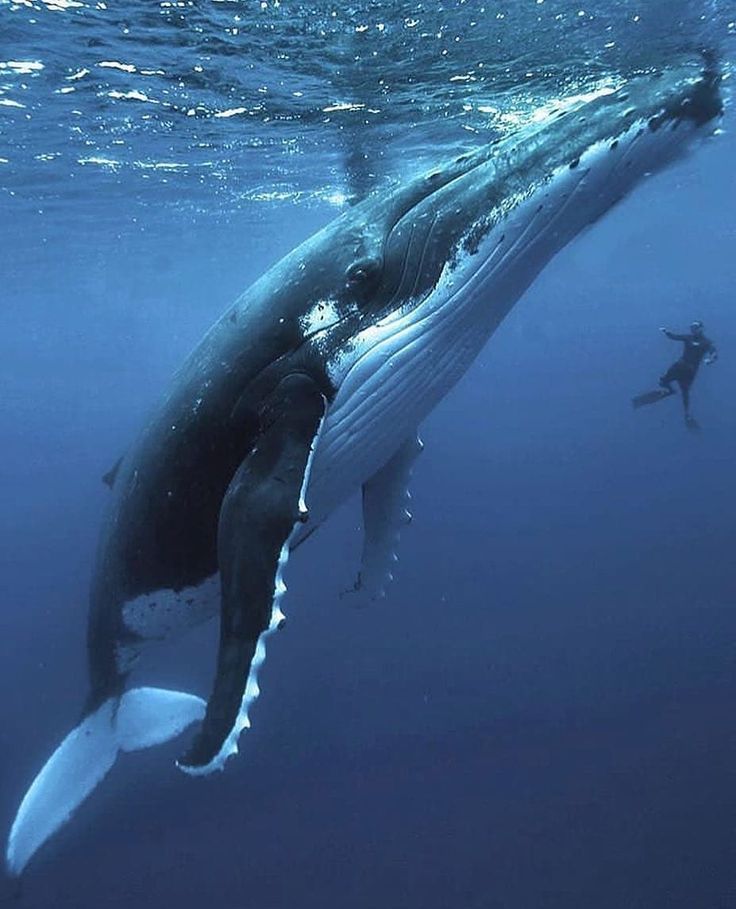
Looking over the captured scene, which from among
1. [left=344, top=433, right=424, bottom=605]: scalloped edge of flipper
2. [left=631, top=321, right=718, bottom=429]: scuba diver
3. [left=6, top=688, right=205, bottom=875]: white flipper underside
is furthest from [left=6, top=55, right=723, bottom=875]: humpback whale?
[left=631, top=321, right=718, bottom=429]: scuba diver

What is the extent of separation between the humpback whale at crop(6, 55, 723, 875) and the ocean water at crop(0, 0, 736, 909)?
1.32 m

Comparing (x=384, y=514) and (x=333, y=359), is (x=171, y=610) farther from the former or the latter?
(x=333, y=359)

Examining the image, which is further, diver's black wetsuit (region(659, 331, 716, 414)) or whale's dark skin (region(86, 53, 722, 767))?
diver's black wetsuit (region(659, 331, 716, 414))

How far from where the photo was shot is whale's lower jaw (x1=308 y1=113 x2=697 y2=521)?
3809mm

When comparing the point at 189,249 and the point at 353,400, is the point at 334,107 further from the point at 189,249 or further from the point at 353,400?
the point at 189,249

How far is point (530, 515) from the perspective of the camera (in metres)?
17.8

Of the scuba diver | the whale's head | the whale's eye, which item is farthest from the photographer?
the scuba diver

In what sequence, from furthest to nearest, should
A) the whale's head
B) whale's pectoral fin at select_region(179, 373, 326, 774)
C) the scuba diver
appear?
the scuba diver → the whale's head → whale's pectoral fin at select_region(179, 373, 326, 774)

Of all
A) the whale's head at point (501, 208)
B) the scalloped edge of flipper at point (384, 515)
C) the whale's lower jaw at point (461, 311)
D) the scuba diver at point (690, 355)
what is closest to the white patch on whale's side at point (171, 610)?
the whale's lower jaw at point (461, 311)

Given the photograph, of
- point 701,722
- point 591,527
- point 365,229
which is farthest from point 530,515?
point 365,229

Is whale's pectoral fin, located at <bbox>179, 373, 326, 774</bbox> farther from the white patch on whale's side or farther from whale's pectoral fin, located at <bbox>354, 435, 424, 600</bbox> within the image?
whale's pectoral fin, located at <bbox>354, 435, 424, 600</bbox>

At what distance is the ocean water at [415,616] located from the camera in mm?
8164

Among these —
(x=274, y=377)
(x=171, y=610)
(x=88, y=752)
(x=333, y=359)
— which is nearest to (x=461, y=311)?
(x=333, y=359)

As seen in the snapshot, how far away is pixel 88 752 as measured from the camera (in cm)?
649
